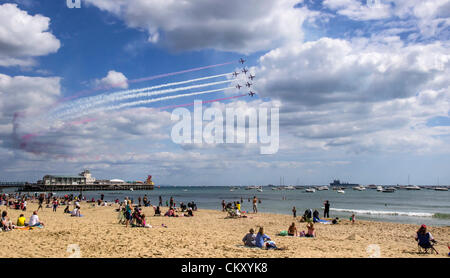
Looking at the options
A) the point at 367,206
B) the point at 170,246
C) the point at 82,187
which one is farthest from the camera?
the point at 82,187

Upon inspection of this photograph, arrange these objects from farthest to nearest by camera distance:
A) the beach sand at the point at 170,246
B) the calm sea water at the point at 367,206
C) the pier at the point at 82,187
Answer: the pier at the point at 82,187, the calm sea water at the point at 367,206, the beach sand at the point at 170,246

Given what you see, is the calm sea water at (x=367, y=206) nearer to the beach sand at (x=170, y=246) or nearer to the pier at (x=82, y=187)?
the beach sand at (x=170, y=246)

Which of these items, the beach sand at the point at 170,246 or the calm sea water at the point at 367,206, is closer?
the beach sand at the point at 170,246

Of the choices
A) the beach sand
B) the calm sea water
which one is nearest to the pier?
the calm sea water

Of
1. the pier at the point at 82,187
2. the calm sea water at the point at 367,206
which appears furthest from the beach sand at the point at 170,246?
the pier at the point at 82,187

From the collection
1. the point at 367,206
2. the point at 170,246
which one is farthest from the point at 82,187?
the point at 170,246

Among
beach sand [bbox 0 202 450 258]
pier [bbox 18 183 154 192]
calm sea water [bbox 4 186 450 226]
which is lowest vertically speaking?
pier [bbox 18 183 154 192]

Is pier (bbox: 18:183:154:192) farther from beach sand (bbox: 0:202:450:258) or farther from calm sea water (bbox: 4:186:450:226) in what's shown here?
beach sand (bbox: 0:202:450:258)

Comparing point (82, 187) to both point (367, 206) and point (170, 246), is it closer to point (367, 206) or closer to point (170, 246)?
point (367, 206)

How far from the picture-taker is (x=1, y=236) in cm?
1445
